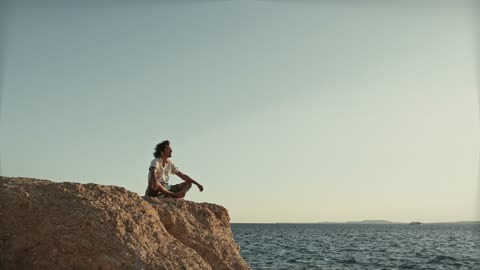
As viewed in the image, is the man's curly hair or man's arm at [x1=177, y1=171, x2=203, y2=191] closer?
the man's curly hair

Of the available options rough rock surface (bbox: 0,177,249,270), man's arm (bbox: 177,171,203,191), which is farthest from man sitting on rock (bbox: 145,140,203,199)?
rough rock surface (bbox: 0,177,249,270)

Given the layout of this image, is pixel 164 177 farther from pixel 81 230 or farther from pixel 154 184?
pixel 81 230

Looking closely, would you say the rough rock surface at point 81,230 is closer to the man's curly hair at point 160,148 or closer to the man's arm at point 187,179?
the man's curly hair at point 160,148

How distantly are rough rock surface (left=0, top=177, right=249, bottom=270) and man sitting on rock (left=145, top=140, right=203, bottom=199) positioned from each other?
155 centimetres

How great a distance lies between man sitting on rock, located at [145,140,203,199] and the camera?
8.98 metres

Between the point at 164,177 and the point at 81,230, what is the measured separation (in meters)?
3.26

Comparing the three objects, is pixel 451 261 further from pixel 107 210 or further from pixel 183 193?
pixel 107 210

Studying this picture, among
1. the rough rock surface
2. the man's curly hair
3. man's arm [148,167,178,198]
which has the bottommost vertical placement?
the rough rock surface

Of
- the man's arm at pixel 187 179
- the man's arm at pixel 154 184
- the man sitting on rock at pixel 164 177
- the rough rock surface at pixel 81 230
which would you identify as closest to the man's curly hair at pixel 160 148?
the man sitting on rock at pixel 164 177

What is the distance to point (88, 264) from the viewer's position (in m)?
6.18

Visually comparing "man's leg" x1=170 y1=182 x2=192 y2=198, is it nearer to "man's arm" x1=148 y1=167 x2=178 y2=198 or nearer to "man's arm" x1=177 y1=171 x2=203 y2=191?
"man's arm" x1=177 y1=171 x2=203 y2=191

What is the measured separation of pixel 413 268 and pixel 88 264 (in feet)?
91.5

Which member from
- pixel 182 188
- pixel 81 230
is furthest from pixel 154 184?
pixel 81 230

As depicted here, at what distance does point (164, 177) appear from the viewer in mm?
9500
